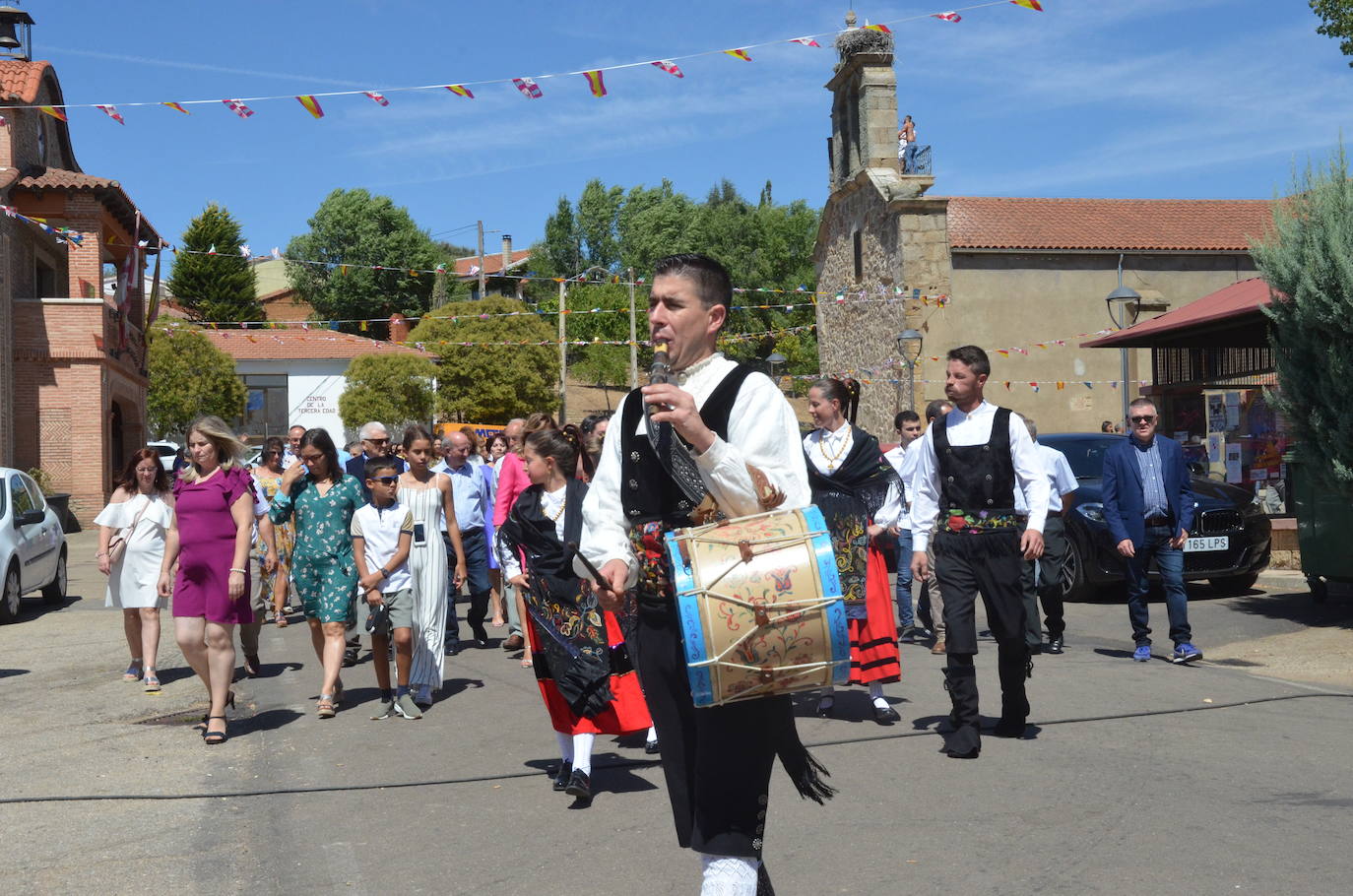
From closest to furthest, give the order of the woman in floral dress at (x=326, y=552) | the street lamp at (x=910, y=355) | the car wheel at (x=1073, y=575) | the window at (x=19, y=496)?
the woman in floral dress at (x=326, y=552), the car wheel at (x=1073, y=575), the window at (x=19, y=496), the street lamp at (x=910, y=355)

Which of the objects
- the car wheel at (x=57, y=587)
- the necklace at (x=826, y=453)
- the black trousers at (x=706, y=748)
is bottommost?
the car wheel at (x=57, y=587)

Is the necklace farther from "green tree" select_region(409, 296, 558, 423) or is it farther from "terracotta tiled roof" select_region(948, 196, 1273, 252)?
"green tree" select_region(409, 296, 558, 423)

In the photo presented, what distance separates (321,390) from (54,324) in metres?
29.1

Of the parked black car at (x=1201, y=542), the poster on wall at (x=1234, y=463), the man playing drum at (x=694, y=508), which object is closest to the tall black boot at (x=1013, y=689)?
the man playing drum at (x=694, y=508)

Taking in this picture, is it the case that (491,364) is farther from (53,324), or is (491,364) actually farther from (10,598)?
(10,598)

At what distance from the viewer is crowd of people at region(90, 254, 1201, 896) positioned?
321cm

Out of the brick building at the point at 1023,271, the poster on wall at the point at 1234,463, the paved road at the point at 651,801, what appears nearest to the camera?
the paved road at the point at 651,801

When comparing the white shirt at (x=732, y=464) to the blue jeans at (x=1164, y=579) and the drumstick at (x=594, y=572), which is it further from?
the blue jeans at (x=1164, y=579)

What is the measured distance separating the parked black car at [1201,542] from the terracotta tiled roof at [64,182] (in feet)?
77.0

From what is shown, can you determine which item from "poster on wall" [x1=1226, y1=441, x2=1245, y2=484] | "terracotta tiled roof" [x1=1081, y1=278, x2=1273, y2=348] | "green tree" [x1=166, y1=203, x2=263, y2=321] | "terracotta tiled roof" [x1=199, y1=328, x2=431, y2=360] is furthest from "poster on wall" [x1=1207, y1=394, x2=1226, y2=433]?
"green tree" [x1=166, y1=203, x2=263, y2=321]

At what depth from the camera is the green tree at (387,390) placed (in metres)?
49.0

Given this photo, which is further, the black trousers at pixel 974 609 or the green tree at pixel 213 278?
the green tree at pixel 213 278

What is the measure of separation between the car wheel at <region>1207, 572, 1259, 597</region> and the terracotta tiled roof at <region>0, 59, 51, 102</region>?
26067 millimetres

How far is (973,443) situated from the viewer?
6.55 metres
